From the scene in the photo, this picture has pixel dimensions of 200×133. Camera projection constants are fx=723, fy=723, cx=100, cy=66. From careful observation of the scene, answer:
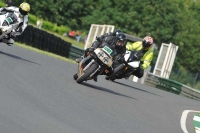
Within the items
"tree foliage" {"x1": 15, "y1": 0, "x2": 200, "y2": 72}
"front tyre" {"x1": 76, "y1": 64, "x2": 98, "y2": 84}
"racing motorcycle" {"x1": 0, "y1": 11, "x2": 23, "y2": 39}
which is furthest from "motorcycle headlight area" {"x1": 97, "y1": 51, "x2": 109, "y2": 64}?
"tree foliage" {"x1": 15, "y1": 0, "x2": 200, "y2": 72}

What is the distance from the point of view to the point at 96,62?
16.0 meters

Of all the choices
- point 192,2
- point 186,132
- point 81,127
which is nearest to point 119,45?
point 186,132

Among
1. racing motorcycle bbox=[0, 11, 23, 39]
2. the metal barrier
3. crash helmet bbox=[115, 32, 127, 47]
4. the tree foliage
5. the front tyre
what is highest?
crash helmet bbox=[115, 32, 127, 47]

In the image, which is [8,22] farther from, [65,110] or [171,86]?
[171,86]

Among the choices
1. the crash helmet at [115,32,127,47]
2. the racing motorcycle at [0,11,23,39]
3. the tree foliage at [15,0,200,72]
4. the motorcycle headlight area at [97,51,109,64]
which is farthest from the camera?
the tree foliage at [15,0,200,72]

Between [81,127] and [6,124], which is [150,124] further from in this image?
[6,124]

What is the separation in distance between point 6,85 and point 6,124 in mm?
3547

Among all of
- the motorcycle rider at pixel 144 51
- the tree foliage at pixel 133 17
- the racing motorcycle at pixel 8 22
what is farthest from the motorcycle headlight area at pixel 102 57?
the tree foliage at pixel 133 17

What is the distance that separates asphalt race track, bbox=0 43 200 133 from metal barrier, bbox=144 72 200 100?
563 inches

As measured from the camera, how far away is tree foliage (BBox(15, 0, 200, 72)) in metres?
71.2

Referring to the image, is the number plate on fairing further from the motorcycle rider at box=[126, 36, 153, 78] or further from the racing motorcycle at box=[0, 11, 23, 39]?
the motorcycle rider at box=[126, 36, 153, 78]

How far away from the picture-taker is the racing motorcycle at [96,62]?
15.9m

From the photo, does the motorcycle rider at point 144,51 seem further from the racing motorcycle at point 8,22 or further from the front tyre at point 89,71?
the front tyre at point 89,71

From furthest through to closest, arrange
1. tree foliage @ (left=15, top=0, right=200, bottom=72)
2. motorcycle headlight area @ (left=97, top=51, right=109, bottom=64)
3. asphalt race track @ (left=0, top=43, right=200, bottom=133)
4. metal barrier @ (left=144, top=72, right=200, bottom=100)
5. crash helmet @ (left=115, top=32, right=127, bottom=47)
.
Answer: tree foliage @ (left=15, top=0, right=200, bottom=72) → metal barrier @ (left=144, top=72, right=200, bottom=100) → crash helmet @ (left=115, top=32, right=127, bottom=47) → motorcycle headlight area @ (left=97, top=51, right=109, bottom=64) → asphalt race track @ (left=0, top=43, right=200, bottom=133)
